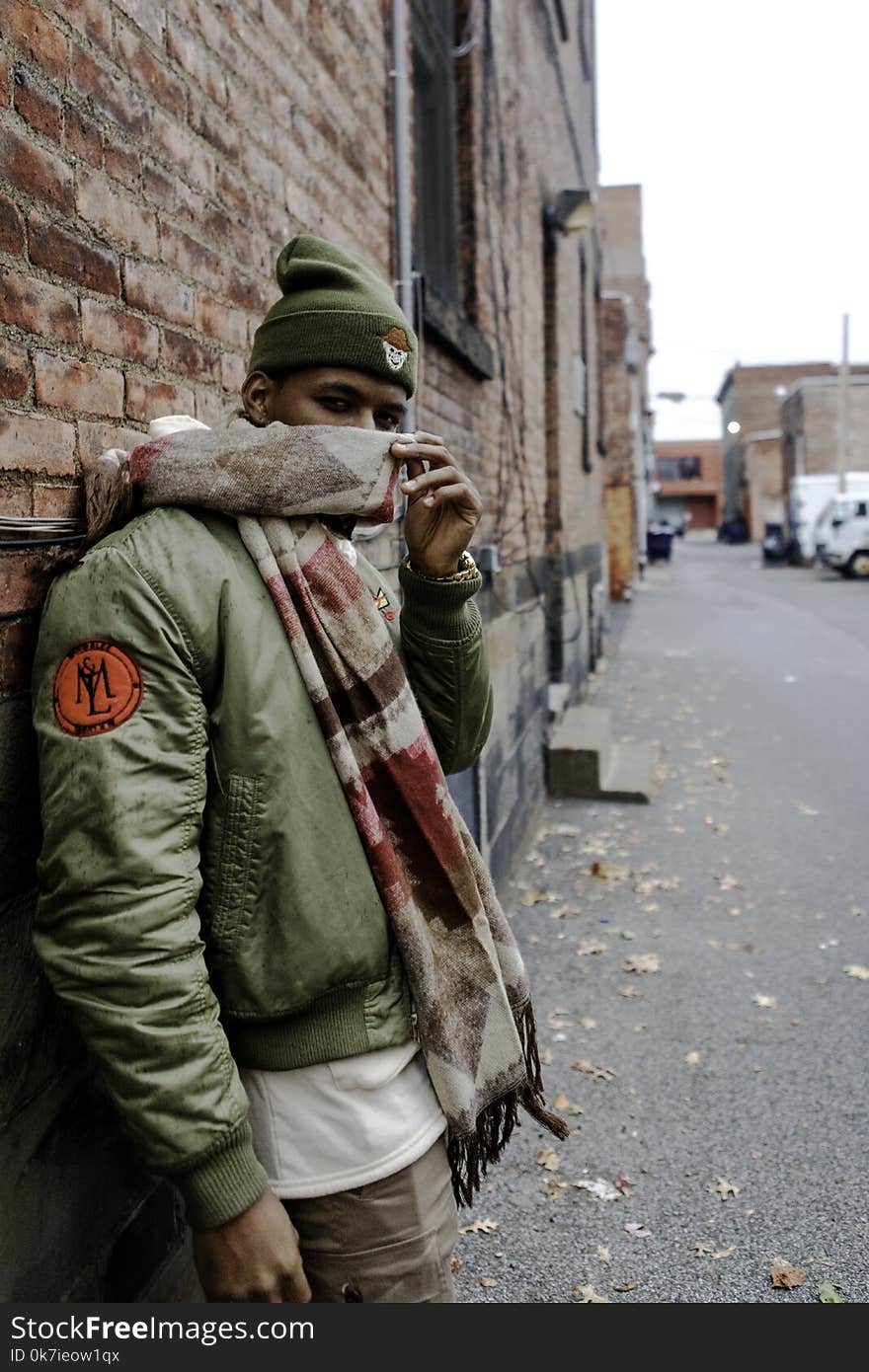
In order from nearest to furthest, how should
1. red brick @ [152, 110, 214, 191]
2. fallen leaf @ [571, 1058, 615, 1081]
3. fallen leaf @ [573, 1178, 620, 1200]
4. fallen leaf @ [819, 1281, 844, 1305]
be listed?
red brick @ [152, 110, 214, 191] → fallen leaf @ [819, 1281, 844, 1305] → fallen leaf @ [573, 1178, 620, 1200] → fallen leaf @ [571, 1058, 615, 1081]

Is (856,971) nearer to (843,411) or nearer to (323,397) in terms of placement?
(323,397)

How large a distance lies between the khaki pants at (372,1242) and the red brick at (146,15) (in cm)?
208

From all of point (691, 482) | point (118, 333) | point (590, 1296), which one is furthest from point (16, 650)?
point (691, 482)

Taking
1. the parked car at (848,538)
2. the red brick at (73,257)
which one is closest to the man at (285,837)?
the red brick at (73,257)

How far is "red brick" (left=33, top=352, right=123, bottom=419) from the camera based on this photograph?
1.69 meters

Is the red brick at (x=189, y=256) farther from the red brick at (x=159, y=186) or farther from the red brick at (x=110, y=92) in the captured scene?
the red brick at (x=110, y=92)

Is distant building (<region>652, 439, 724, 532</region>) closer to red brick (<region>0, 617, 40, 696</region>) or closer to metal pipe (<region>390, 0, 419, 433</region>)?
metal pipe (<region>390, 0, 419, 433</region>)

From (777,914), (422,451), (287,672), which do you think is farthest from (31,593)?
(777,914)

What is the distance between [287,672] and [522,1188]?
7.26ft

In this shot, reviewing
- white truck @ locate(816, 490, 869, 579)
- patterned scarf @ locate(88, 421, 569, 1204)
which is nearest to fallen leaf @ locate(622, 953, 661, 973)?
patterned scarf @ locate(88, 421, 569, 1204)

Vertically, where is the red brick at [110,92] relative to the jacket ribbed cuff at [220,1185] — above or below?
above

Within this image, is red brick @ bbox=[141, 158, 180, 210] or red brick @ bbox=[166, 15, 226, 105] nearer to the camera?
red brick @ bbox=[141, 158, 180, 210]

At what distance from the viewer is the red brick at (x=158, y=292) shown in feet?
6.52

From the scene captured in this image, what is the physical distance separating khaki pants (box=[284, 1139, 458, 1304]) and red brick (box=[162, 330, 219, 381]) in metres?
1.57
